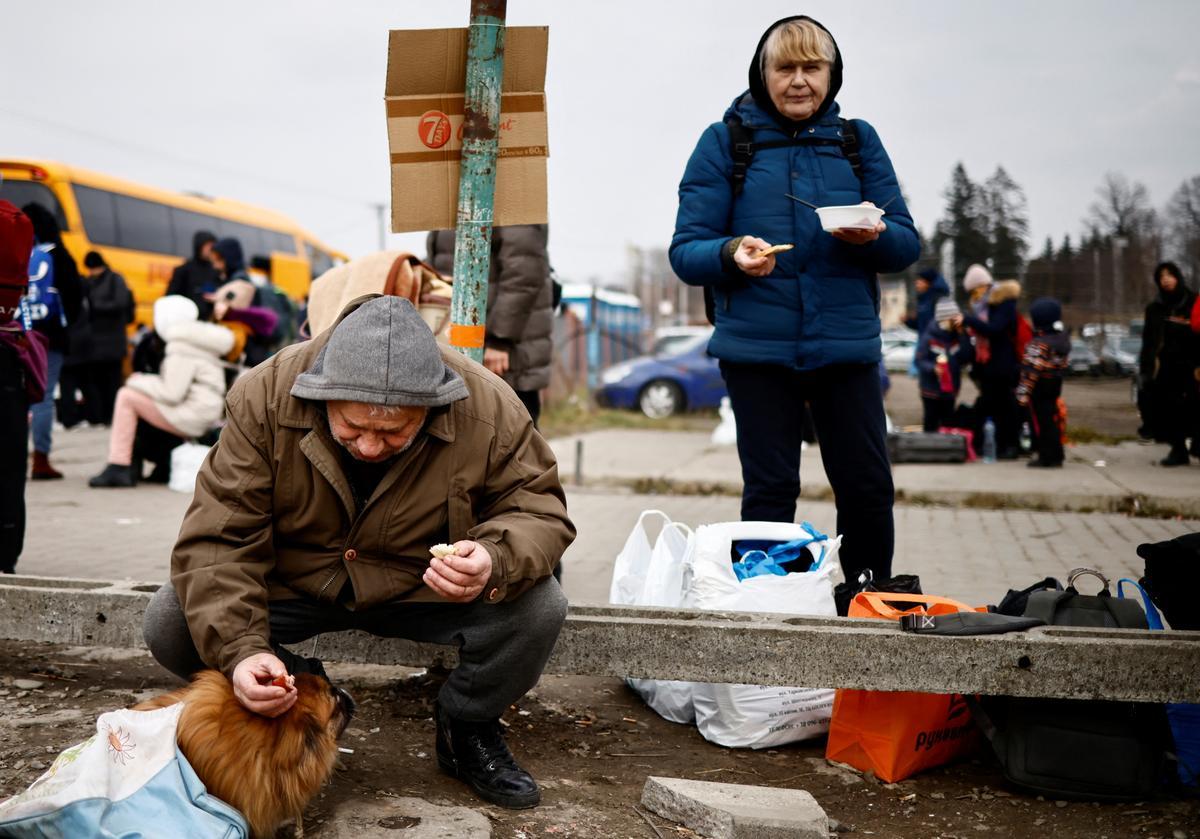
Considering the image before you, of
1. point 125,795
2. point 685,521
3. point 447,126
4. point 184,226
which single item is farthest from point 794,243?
point 184,226

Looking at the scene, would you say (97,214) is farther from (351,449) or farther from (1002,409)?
(351,449)

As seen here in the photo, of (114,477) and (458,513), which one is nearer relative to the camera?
(458,513)

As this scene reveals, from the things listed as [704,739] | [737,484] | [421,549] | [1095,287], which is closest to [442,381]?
[421,549]

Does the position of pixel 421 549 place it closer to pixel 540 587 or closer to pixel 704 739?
pixel 540 587

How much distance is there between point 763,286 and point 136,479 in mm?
6258

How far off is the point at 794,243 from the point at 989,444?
7.82 m

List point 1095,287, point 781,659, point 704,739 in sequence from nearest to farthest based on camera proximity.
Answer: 1. point 781,659
2. point 704,739
3. point 1095,287

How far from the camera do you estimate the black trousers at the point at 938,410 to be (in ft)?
37.9

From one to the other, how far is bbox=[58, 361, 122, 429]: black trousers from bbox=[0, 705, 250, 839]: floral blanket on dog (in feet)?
35.0

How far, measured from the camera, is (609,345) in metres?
21.1

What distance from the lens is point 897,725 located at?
3.28 m

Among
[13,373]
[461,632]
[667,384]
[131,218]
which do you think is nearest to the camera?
[461,632]

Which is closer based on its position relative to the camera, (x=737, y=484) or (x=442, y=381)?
(x=442, y=381)

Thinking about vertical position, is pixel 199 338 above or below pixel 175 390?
above
